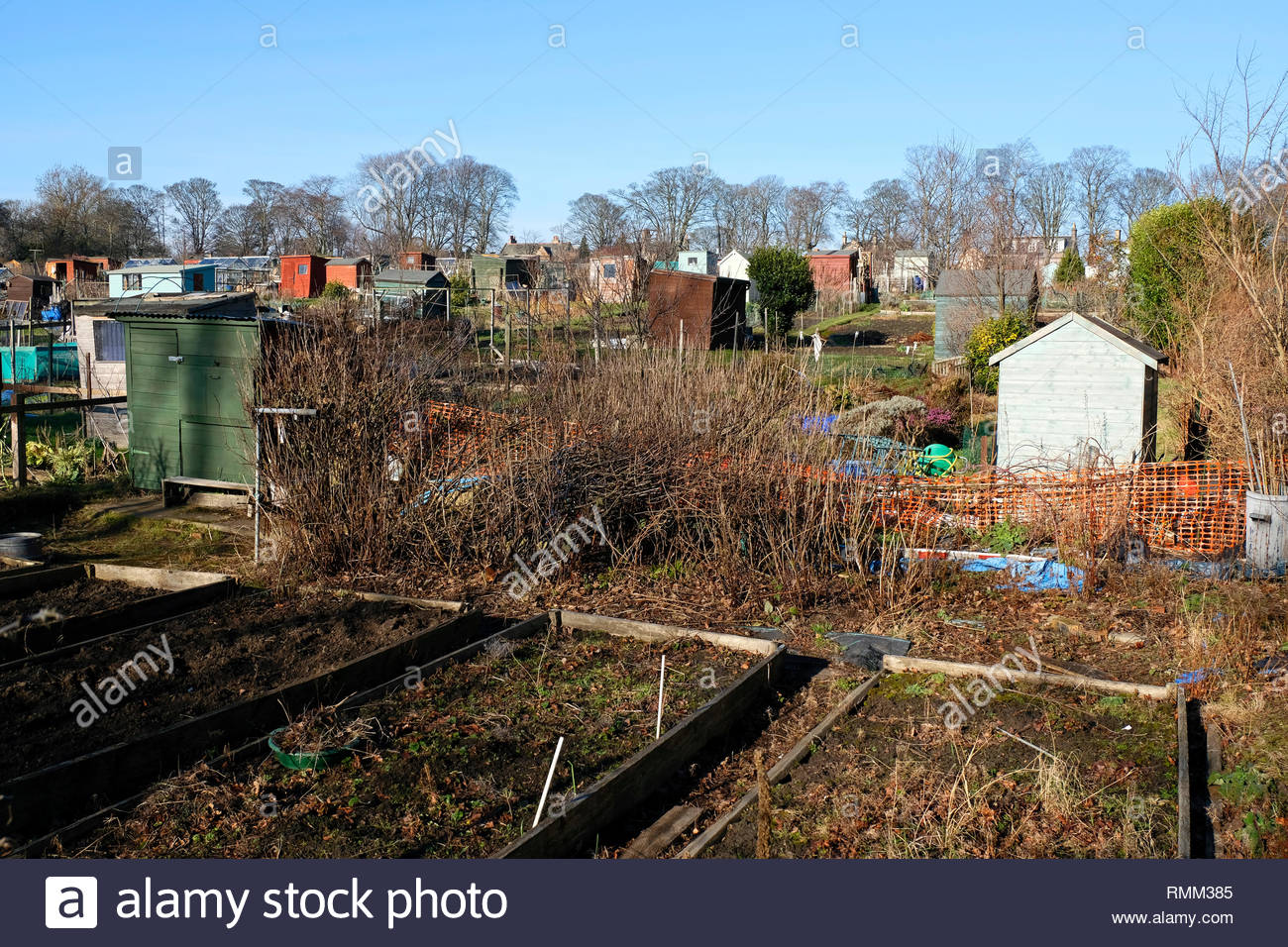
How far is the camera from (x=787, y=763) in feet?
17.6

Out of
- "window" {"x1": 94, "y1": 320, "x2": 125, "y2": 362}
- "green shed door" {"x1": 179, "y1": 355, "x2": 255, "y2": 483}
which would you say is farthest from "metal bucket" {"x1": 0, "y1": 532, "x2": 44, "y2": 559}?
"window" {"x1": 94, "y1": 320, "x2": 125, "y2": 362}

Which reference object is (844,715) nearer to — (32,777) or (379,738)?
(379,738)

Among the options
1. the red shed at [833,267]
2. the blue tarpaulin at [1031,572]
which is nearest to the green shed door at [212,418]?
the blue tarpaulin at [1031,572]

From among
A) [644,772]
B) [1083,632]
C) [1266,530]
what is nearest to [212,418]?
[644,772]

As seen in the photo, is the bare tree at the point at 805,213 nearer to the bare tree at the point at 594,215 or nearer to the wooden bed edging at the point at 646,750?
the bare tree at the point at 594,215

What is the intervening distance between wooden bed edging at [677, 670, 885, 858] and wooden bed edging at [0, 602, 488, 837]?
2601 mm

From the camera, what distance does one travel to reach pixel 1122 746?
5.66 m

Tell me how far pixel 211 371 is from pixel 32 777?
875 cm

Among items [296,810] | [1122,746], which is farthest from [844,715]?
[296,810]

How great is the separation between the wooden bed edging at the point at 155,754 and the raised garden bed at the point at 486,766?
0.89 feet

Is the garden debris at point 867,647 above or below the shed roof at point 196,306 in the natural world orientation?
below

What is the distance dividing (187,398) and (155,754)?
866 cm

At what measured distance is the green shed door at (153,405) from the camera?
42.5 ft

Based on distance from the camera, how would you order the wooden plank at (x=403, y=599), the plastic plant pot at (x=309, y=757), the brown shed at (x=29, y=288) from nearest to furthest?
1. the plastic plant pot at (x=309, y=757)
2. the wooden plank at (x=403, y=599)
3. the brown shed at (x=29, y=288)
